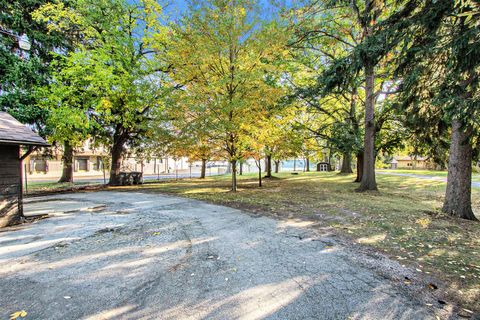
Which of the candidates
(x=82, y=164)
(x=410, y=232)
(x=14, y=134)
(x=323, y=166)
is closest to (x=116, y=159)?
(x=14, y=134)

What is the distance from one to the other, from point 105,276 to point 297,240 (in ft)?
11.4

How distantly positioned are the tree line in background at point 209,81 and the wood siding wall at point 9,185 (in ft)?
18.2

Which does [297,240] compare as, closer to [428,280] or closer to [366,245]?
[366,245]

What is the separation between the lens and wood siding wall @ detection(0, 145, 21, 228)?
5857 mm

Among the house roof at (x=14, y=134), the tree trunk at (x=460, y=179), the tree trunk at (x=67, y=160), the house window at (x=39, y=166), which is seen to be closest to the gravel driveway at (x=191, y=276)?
the house roof at (x=14, y=134)

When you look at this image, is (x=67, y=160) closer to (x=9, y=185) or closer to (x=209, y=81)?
(x=9, y=185)

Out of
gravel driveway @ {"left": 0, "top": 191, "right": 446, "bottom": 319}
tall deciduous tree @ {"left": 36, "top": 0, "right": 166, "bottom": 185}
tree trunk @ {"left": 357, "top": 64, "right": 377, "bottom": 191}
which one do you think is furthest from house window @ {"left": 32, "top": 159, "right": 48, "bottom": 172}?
tree trunk @ {"left": 357, "top": 64, "right": 377, "bottom": 191}

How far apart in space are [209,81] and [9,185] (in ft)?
25.2

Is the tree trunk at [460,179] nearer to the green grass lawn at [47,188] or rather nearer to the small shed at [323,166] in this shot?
the green grass lawn at [47,188]

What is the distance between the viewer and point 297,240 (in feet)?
15.5

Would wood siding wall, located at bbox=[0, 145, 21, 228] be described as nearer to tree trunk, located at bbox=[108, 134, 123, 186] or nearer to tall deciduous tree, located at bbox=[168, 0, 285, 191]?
tall deciduous tree, located at bbox=[168, 0, 285, 191]

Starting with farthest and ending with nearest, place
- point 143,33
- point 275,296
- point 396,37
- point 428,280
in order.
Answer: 1. point 143,33
2. point 396,37
3. point 428,280
4. point 275,296

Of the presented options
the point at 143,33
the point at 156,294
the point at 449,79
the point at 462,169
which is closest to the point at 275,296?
the point at 156,294

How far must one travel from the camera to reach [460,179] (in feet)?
22.0
